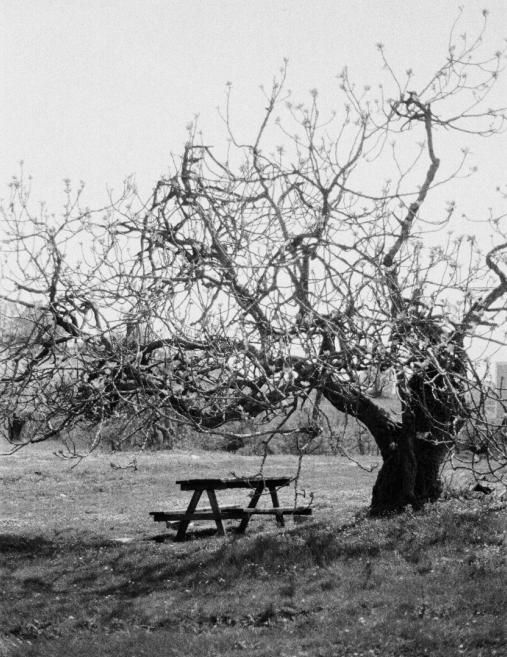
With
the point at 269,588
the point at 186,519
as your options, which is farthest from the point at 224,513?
the point at 269,588

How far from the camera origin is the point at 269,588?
11.9 metres

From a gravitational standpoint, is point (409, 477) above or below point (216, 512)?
above

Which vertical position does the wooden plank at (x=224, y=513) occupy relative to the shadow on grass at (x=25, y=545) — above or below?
→ above

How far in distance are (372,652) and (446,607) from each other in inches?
63.6

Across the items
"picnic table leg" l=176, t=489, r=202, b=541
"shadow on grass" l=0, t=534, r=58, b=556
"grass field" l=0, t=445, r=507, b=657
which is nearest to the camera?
"grass field" l=0, t=445, r=507, b=657

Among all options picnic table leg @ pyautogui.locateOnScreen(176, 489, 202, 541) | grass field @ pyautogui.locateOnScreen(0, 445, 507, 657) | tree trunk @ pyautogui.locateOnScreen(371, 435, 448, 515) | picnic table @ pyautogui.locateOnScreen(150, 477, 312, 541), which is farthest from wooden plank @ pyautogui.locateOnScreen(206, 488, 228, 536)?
tree trunk @ pyautogui.locateOnScreen(371, 435, 448, 515)

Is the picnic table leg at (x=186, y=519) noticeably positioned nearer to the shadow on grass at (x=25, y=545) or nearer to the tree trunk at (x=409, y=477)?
the shadow on grass at (x=25, y=545)

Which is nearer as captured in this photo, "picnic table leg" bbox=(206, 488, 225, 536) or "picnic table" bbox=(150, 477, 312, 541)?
"picnic table" bbox=(150, 477, 312, 541)

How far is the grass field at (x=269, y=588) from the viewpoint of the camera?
32.2ft

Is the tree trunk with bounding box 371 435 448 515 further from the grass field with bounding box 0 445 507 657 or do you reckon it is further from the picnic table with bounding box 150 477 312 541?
the picnic table with bounding box 150 477 312 541

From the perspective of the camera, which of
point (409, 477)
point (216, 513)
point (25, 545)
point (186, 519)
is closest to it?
point (25, 545)

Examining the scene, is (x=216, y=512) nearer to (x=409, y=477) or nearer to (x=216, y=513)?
(x=216, y=513)

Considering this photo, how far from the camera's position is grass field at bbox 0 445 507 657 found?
9812mm

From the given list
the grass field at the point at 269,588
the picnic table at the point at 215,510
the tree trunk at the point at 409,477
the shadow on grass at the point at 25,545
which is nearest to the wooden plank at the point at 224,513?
the picnic table at the point at 215,510
